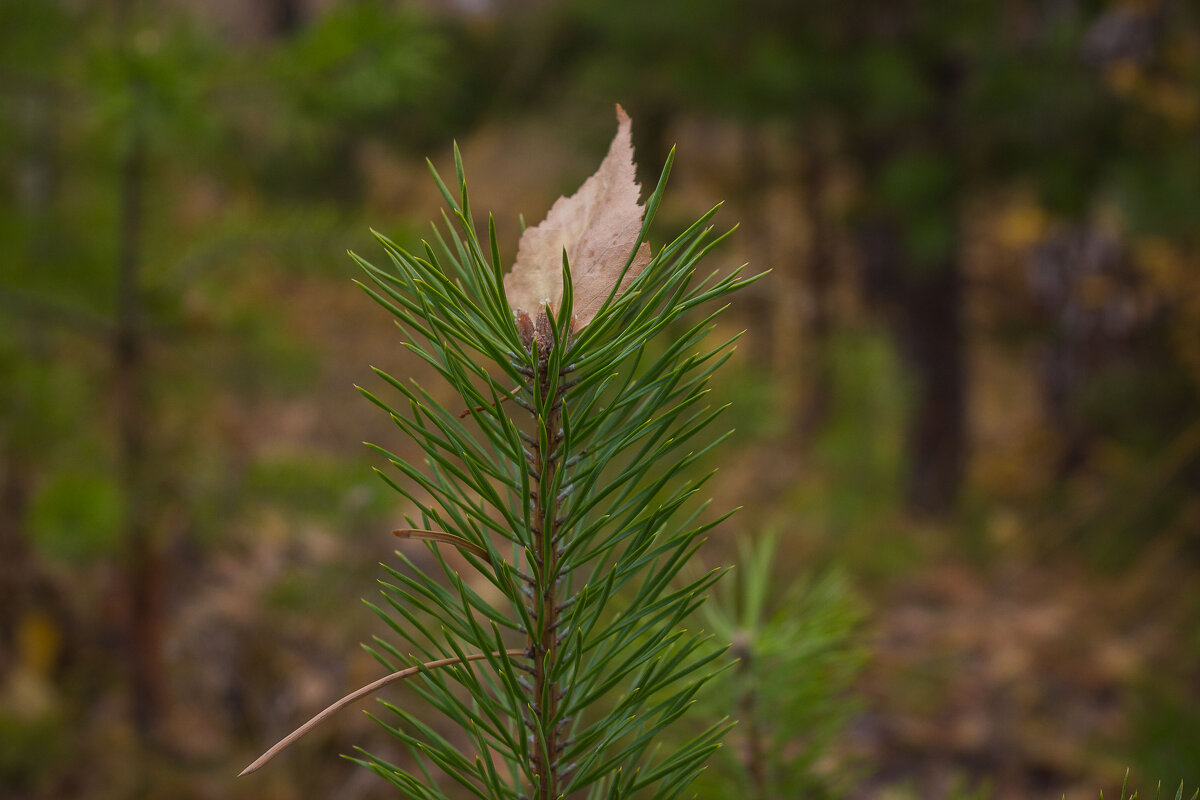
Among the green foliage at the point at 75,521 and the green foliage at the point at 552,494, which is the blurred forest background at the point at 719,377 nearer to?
the green foliage at the point at 75,521

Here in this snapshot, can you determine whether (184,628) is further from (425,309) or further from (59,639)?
(425,309)

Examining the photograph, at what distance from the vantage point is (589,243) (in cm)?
43

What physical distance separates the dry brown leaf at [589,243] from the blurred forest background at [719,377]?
35cm

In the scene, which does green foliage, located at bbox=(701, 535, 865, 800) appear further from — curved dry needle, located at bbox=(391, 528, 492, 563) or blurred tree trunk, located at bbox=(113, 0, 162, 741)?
blurred tree trunk, located at bbox=(113, 0, 162, 741)

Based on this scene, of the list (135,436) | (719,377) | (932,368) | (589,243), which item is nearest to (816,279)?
(932,368)

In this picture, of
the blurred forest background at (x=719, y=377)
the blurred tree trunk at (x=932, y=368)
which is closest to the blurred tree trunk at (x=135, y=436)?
the blurred forest background at (x=719, y=377)

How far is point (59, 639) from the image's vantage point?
253cm

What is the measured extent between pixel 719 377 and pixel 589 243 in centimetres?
221

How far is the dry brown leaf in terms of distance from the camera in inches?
16.3

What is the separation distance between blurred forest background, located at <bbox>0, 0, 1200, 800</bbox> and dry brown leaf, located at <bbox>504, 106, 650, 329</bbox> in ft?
1.16

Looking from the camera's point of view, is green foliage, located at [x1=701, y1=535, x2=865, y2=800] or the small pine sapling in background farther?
green foliage, located at [x1=701, y1=535, x2=865, y2=800]

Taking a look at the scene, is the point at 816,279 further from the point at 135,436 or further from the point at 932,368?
the point at 135,436

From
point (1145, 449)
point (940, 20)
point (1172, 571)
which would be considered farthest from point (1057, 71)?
point (1172, 571)

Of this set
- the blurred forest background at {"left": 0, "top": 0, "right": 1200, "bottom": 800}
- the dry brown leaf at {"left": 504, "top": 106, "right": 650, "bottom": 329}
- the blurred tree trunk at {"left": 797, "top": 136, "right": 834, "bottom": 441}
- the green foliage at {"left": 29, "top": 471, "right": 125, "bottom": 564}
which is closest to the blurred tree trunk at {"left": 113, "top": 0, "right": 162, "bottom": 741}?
the blurred forest background at {"left": 0, "top": 0, "right": 1200, "bottom": 800}
